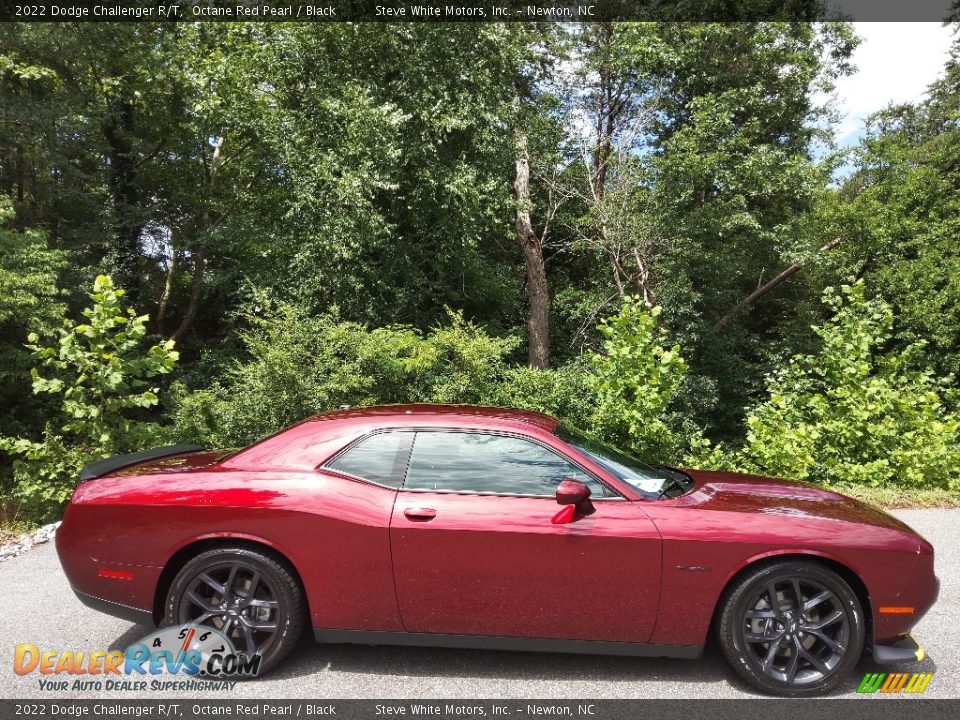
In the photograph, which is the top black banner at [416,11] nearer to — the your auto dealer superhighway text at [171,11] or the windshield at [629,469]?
the your auto dealer superhighway text at [171,11]

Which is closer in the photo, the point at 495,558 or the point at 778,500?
the point at 495,558

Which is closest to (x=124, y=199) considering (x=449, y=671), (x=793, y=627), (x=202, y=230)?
(x=202, y=230)

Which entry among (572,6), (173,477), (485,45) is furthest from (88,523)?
(572,6)

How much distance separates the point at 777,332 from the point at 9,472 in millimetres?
18070

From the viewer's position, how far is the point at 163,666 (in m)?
3.16

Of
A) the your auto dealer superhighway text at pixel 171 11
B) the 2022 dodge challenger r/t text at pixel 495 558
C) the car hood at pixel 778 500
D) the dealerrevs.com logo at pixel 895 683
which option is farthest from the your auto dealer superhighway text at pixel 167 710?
the your auto dealer superhighway text at pixel 171 11

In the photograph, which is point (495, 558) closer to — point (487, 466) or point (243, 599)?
point (487, 466)

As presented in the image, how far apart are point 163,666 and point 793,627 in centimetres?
319

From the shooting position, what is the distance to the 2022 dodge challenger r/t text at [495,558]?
118 inches

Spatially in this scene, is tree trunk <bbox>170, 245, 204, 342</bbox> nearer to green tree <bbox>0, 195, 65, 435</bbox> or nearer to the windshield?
green tree <bbox>0, 195, 65, 435</bbox>

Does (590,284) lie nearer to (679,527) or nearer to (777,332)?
(777,332)

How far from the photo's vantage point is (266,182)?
15305 mm

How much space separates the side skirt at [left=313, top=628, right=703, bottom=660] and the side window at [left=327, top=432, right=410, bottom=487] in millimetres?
772

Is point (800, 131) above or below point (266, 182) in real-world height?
above
